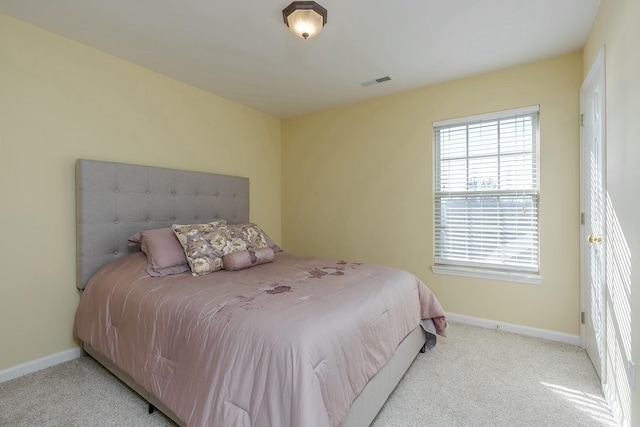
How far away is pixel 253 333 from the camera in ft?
4.20

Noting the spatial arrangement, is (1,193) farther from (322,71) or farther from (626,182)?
(626,182)

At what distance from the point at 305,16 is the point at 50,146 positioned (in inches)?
81.0

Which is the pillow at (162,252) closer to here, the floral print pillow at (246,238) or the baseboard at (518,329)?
the floral print pillow at (246,238)

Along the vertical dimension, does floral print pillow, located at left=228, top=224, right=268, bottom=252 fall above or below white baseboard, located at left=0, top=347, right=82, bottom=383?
above

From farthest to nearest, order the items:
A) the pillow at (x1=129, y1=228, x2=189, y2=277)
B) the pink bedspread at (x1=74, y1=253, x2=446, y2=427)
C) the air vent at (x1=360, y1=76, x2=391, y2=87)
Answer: the air vent at (x1=360, y1=76, x2=391, y2=87)
the pillow at (x1=129, y1=228, x2=189, y2=277)
the pink bedspread at (x1=74, y1=253, x2=446, y2=427)

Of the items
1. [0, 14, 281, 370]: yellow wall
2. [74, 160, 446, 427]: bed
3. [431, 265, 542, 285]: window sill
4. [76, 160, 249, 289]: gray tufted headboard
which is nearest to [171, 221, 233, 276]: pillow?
[74, 160, 446, 427]: bed

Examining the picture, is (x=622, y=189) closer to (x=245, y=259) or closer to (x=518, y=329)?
(x=518, y=329)

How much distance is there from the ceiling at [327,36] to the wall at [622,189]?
0.50 m

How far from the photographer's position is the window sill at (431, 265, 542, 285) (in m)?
2.68

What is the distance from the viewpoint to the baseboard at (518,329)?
8.32 feet

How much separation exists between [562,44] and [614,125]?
113 cm

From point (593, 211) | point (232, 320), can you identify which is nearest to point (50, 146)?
point (232, 320)

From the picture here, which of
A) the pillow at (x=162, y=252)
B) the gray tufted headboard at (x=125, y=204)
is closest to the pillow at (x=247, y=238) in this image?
the pillow at (x=162, y=252)

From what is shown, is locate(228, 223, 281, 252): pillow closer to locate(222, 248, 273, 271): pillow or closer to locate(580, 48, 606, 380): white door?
locate(222, 248, 273, 271): pillow
